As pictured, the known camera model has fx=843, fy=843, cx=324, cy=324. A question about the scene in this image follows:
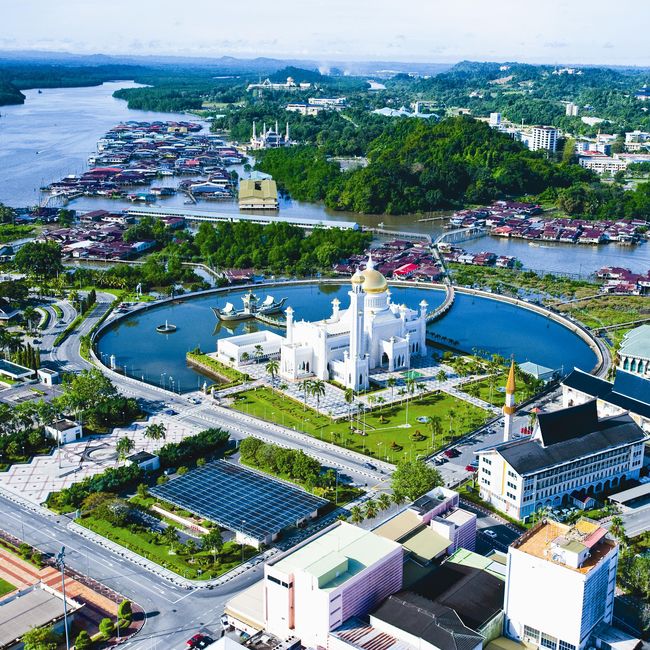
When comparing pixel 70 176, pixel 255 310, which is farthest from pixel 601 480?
pixel 70 176

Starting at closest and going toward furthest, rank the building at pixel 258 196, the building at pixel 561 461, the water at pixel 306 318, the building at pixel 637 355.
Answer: the building at pixel 561 461
the building at pixel 637 355
the water at pixel 306 318
the building at pixel 258 196

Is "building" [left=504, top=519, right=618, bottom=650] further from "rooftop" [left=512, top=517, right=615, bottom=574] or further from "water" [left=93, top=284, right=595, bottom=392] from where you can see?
"water" [left=93, top=284, right=595, bottom=392]

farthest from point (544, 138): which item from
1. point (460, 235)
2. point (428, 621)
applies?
point (428, 621)

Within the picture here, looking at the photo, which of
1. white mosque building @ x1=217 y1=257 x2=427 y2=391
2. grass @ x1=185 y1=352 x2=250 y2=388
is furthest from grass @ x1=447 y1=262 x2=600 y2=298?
grass @ x1=185 y1=352 x2=250 y2=388

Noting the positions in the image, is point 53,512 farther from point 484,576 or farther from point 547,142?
point 547,142

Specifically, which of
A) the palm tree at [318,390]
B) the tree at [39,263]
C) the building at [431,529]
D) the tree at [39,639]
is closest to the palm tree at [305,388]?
the palm tree at [318,390]

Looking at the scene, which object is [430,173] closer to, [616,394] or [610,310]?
[610,310]

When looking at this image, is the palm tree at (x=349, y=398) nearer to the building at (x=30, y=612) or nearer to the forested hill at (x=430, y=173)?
the building at (x=30, y=612)
